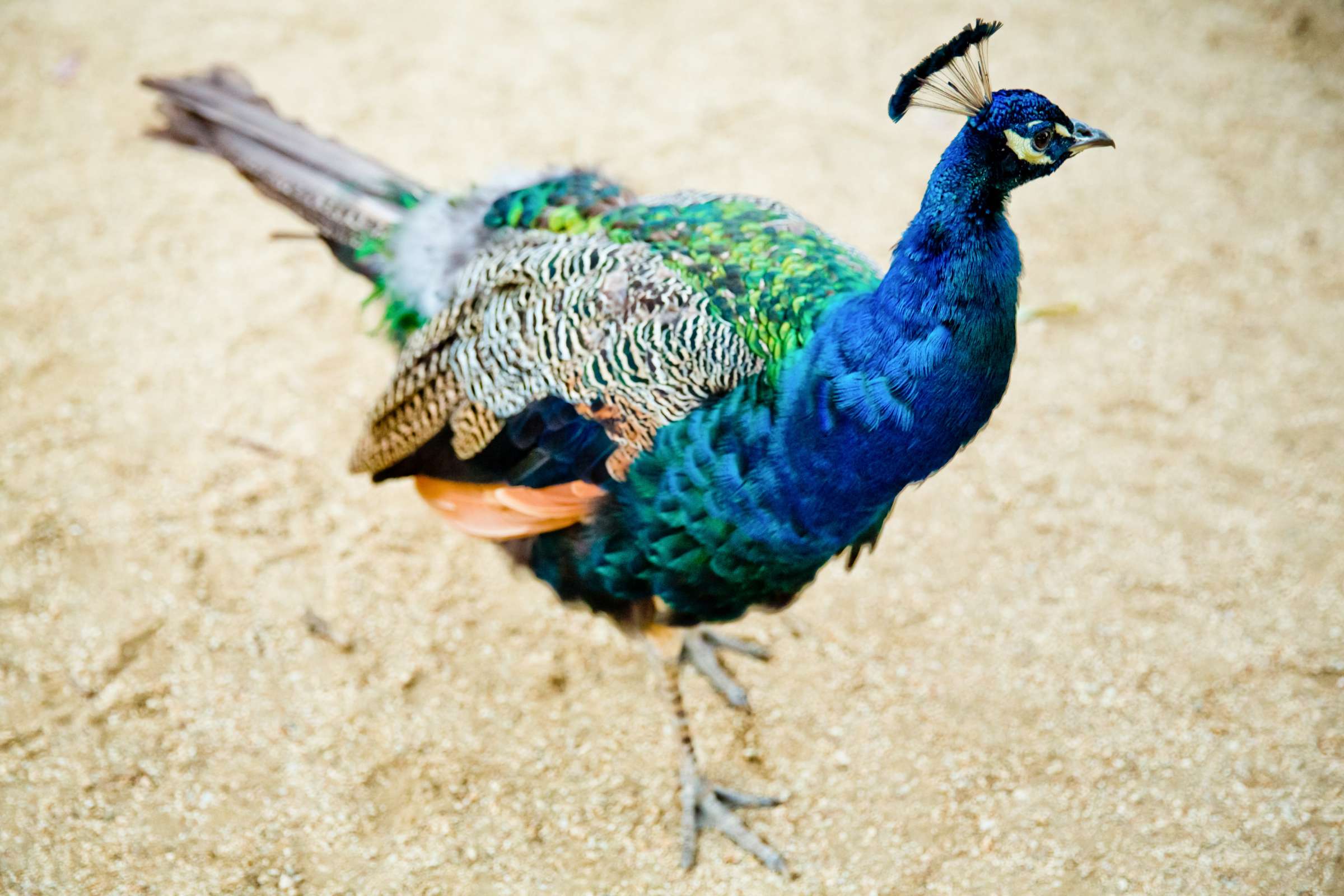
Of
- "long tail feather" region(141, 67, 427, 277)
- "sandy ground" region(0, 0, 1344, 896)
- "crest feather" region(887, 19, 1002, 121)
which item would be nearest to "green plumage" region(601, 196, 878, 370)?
"crest feather" region(887, 19, 1002, 121)

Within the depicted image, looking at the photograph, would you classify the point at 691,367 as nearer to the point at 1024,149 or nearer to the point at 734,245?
the point at 734,245

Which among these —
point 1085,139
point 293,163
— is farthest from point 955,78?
point 293,163

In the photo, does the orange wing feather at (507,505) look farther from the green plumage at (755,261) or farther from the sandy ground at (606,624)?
the sandy ground at (606,624)

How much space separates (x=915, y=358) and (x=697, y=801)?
4.97 ft

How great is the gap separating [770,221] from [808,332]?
50 cm

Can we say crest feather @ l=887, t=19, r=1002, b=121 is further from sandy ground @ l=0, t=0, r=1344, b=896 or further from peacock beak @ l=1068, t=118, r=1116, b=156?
sandy ground @ l=0, t=0, r=1344, b=896

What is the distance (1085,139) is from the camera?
212 centimetres

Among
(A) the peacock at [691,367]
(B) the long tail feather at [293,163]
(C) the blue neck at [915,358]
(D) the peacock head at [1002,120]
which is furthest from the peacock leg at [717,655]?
(D) the peacock head at [1002,120]

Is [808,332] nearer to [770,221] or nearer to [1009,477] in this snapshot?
[770,221]

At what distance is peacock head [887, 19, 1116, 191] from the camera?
6.81ft

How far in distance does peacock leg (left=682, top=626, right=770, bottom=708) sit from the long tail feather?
158 cm

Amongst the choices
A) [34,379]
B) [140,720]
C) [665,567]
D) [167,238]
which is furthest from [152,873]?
[167,238]

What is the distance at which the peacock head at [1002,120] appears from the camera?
207cm

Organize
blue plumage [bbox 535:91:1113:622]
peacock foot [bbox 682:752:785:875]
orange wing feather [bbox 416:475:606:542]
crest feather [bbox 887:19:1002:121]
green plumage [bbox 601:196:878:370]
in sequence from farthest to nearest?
peacock foot [bbox 682:752:785:875] < orange wing feather [bbox 416:475:606:542] < green plumage [bbox 601:196:878:370] < blue plumage [bbox 535:91:1113:622] < crest feather [bbox 887:19:1002:121]
